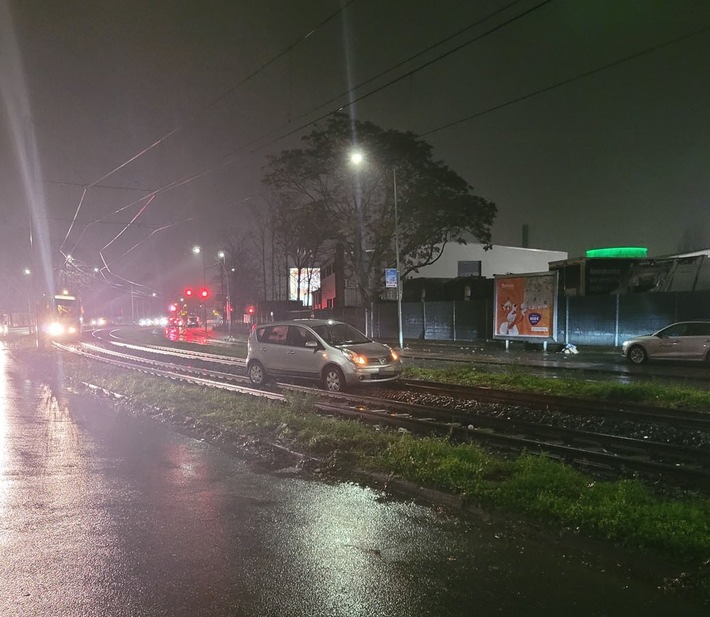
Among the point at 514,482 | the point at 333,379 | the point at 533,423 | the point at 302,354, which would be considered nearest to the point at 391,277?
the point at 302,354

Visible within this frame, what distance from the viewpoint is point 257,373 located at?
1498 centimetres

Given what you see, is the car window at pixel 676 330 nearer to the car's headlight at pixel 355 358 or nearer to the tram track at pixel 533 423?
the tram track at pixel 533 423

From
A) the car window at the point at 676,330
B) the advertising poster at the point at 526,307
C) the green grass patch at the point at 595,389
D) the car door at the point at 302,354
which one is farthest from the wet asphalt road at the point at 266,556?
the advertising poster at the point at 526,307

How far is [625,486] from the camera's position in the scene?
5586 mm

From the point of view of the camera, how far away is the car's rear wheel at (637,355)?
62.6ft

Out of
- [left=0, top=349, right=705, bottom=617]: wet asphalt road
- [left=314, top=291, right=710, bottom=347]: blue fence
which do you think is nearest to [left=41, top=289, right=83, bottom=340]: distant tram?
Answer: [left=314, top=291, right=710, bottom=347]: blue fence

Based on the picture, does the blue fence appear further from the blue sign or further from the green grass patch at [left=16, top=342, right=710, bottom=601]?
the green grass patch at [left=16, top=342, right=710, bottom=601]

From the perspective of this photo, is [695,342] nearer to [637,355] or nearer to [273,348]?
[637,355]

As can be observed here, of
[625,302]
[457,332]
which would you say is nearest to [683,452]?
[625,302]

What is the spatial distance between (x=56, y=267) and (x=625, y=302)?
44078 mm

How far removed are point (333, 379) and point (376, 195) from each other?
22.6 metres

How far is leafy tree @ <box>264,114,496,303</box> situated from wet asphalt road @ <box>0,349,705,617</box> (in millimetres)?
28045

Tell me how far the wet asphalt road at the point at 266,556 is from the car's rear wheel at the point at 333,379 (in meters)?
5.77

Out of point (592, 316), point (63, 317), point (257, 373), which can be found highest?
point (592, 316)
